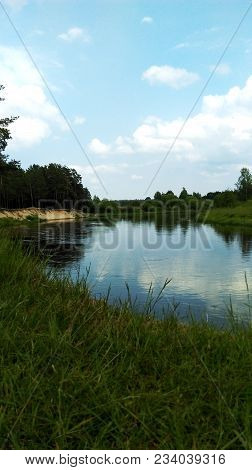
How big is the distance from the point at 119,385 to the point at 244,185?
156704mm

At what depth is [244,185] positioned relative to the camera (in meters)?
154

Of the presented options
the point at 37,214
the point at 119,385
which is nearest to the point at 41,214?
the point at 37,214

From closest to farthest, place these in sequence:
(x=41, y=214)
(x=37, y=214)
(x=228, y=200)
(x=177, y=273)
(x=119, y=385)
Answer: (x=119, y=385), (x=177, y=273), (x=37, y=214), (x=41, y=214), (x=228, y=200)

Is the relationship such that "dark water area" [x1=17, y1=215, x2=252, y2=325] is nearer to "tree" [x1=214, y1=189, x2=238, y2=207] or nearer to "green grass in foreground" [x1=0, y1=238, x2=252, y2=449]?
"green grass in foreground" [x1=0, y1=238, x2=252, y2=449]

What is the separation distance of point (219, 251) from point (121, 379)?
39.1 meters

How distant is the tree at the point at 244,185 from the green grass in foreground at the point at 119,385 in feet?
484

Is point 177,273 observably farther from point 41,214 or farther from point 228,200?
point 228,200

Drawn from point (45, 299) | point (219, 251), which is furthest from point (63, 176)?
point (45, 299)

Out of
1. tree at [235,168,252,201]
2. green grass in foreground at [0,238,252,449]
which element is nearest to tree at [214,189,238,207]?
tree at [235,168,252,201]

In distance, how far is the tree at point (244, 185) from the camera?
150 meters

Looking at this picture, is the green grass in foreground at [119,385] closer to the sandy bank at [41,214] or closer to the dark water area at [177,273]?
the dark water area at [177,273]

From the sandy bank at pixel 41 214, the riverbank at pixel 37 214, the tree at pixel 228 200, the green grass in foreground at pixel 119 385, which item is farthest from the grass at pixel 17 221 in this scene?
the green grass in foreground at pixel 119 385
